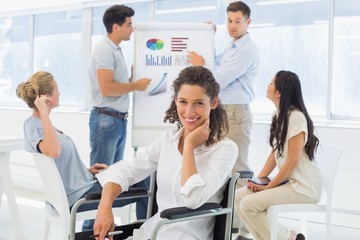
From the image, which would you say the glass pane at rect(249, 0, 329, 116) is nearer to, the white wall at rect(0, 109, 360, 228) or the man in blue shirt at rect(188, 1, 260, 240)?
the white wall at rect(0, 109, 360, 228)

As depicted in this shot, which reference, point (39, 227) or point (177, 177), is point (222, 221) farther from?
point (39, 227)

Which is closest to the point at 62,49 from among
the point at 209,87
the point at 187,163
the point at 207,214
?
the point at 209,87

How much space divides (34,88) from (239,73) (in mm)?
1437

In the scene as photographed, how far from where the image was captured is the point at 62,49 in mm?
5191

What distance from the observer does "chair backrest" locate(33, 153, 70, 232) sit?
2281 millimetres

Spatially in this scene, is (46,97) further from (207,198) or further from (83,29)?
(83,29)

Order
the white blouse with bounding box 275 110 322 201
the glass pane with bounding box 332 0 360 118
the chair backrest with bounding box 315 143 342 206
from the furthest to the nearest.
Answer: the glass pane with bounding box 332 0 360 118, the chair backrest with bounding box 315 143 342 206, the white blouse with bounding box 275 110 322 201

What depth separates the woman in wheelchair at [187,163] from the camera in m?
1.69

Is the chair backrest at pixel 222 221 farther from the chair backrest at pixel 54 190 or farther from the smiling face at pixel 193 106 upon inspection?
the chair backrest at pixel 54 190

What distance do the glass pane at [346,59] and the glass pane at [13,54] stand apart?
349 cm

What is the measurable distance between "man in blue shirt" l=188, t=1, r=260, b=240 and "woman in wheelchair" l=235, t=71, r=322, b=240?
54cm

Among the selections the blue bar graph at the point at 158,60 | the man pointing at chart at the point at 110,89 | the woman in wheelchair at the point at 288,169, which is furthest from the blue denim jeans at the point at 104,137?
the woman in wheelchair at the point at 288,169

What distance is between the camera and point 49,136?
7.80 ft

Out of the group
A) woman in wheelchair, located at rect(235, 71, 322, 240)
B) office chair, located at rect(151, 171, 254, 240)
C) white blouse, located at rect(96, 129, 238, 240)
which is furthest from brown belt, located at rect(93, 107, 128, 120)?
office chair, located at rect(151, 171, 254, 240)
